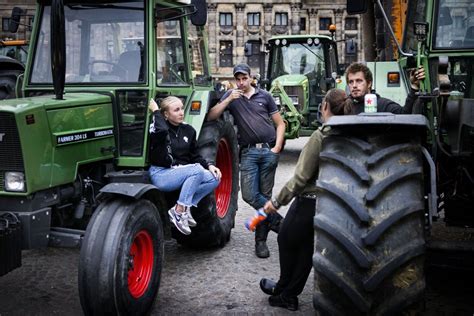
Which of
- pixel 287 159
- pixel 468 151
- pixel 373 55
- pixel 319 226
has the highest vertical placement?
pixel 373 55

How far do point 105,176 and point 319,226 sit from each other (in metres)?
2.33

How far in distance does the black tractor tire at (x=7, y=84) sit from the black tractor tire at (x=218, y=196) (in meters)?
3.63

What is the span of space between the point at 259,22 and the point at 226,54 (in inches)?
165

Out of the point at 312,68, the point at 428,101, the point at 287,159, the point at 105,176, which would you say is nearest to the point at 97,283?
the point at 105,176

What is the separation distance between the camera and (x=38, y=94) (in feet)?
16.7

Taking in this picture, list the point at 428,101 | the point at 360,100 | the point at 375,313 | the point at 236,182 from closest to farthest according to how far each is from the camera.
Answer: the point at 375,313
the point at 428,101
the point at 360,100
the point at 236,182

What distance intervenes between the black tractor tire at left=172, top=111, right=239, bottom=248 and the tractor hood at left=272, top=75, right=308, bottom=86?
764 cm

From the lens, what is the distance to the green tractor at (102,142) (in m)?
3.86

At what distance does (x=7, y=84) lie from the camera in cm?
880

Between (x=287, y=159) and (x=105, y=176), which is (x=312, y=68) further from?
(x=105, y=176)

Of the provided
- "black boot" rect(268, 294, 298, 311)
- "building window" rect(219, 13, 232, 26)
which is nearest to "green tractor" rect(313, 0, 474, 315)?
"black boot" rect(268, 294, 298, 311)

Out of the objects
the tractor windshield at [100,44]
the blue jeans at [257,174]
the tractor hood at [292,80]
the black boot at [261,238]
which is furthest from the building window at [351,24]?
the tractor windshield at [100,44]

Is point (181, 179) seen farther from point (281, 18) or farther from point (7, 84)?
point (281, 18)

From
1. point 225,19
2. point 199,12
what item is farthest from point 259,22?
point 199,12
